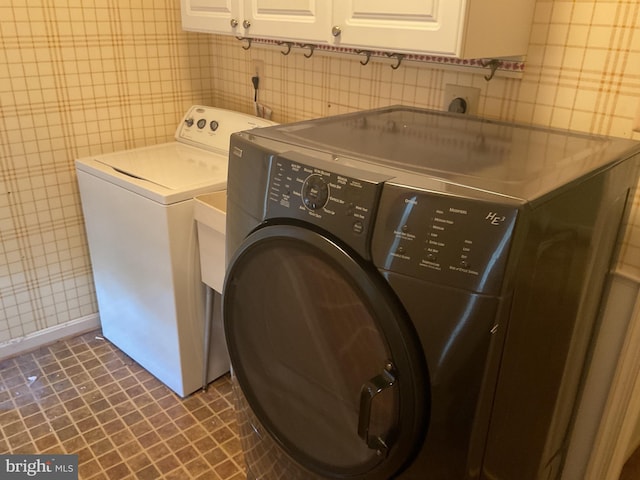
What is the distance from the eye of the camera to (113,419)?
1952 millimetres

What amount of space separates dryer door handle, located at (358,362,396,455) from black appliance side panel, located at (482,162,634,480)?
180mm

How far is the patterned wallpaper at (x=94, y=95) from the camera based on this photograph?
1.88 meters

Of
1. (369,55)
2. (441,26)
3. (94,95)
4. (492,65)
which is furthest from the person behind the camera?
(94,95)

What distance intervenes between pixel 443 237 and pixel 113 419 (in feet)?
5.25

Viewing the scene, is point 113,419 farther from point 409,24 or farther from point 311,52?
point 409,24

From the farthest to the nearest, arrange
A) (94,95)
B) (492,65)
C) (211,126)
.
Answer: (211,126), (94,95), (492,65)

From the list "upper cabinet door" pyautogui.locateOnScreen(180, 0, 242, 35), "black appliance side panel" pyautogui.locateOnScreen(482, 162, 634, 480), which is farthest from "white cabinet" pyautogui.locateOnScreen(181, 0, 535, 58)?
"black appliance side panel" pyautogui.locateOnScreen(482, 162, 634, 480)

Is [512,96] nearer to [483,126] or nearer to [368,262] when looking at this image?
[483,126]

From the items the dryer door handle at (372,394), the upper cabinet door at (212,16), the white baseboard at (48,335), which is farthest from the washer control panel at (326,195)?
the white baseboard at (48,335)

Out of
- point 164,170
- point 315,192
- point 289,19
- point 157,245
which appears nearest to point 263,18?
point 289,19

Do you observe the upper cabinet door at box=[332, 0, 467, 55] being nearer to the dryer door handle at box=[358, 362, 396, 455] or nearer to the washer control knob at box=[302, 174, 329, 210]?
the washer control knob at box=[302, 174, 329, 210]

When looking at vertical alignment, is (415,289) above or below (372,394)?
above

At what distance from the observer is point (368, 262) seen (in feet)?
3.01

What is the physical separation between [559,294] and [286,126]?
2.30ft
